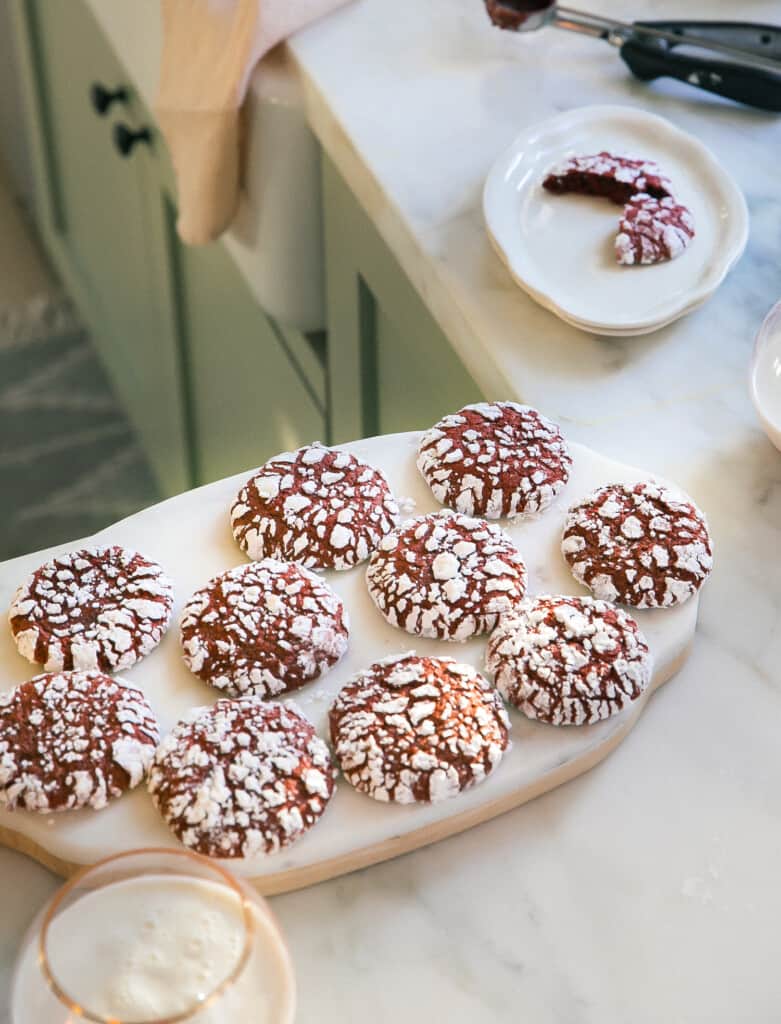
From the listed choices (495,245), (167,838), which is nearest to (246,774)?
(167,838)

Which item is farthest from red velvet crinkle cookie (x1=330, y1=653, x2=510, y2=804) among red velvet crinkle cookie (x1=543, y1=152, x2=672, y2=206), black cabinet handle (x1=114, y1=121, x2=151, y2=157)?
black cabinet handle (x1=114, y1=121, x2=151, y2=157)

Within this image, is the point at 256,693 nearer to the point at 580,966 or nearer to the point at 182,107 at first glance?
the point at 580,966

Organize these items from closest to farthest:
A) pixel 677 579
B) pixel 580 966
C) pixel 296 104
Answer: pixel 580 966 < pixel 677 579 < pixel 296 104

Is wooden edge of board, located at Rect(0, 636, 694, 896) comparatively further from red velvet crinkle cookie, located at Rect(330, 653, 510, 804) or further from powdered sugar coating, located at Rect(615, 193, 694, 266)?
powdered sugar coating, located at Rect(615, 193, 694, 266)

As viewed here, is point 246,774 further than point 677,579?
No

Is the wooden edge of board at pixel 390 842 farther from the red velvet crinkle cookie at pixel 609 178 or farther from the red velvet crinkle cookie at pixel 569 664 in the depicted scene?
the red velvet crinkle cookie at pixel 609 178

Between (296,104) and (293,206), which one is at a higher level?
(296,104)
